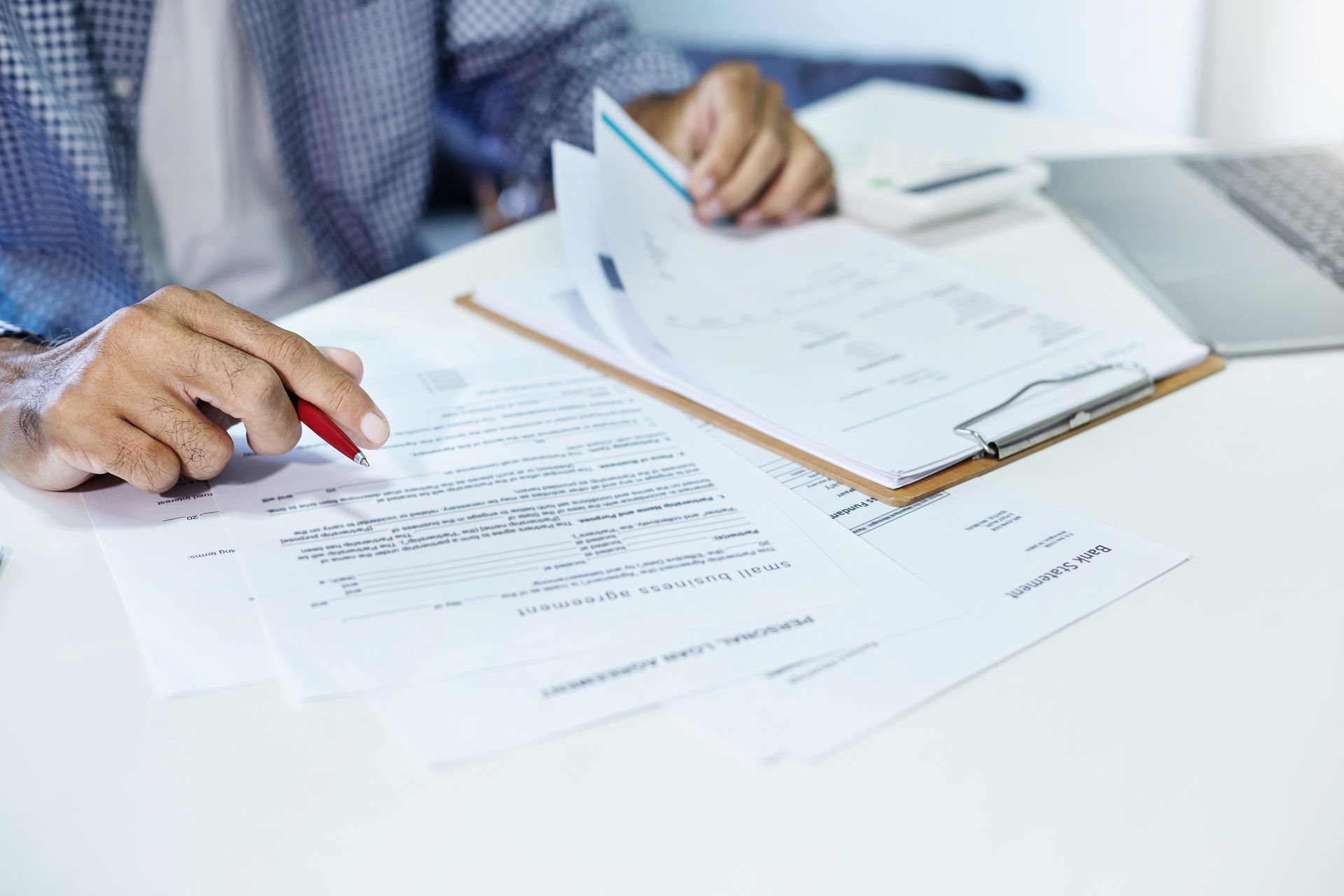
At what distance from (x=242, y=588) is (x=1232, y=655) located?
36 cm

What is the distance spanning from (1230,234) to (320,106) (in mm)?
772

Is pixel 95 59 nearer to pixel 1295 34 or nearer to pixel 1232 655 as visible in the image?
pixel 1232 655

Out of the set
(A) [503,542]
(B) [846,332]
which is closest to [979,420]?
(B) [846,332]

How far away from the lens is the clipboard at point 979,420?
1.50 feet

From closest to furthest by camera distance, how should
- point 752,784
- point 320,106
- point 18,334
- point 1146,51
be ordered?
point 752,784, point 18,334, point 320,106, point 1146,51

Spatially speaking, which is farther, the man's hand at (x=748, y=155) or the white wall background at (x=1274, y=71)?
the white wall background at (x=1274, y=71)

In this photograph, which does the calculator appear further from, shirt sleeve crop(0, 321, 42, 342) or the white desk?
shirt sleeve crop(0, 321, 42, 342)

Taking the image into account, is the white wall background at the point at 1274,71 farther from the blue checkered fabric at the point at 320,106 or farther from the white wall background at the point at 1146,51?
the blue checkered fabric at the point at 320,106

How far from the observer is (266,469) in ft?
1.57

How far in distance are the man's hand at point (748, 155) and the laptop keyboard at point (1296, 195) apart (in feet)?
1.03

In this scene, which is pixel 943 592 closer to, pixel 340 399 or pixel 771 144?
pixel 340 399

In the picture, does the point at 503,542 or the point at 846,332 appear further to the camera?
the point at 846,332

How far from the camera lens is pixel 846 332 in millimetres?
594

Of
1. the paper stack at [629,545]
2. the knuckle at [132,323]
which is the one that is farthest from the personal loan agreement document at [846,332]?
the knuckle at [132,323]
